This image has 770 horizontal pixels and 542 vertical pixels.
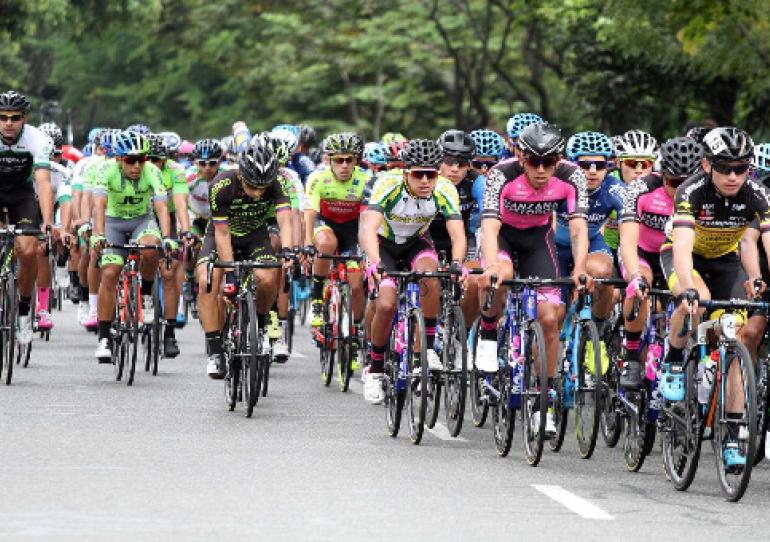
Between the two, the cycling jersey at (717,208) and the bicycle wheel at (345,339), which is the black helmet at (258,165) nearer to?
the bicycle wheel at (345,339)

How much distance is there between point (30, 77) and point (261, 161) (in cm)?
6335

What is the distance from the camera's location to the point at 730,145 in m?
11.7

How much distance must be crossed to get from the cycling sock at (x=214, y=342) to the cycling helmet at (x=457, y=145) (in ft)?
7.61

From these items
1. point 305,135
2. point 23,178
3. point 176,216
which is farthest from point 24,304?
point 305,135

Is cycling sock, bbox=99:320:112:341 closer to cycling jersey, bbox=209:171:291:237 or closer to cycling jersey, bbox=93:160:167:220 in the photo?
cycling jersey, bbox=93:160:167:220

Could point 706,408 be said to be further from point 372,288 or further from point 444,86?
point 444,86

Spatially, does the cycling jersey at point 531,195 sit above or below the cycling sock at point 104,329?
above

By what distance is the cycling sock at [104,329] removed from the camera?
1808 centimetres

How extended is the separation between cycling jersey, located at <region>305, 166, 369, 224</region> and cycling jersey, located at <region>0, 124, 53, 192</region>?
2.70 meters

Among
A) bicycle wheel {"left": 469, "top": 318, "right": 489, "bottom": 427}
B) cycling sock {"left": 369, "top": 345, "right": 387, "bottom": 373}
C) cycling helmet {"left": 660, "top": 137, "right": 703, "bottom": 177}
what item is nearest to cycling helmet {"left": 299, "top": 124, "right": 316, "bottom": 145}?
bicycle wheel {"left": 469, "top": 318, "right": 489, "bottom": 427}

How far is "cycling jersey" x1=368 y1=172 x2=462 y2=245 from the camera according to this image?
14961 millimetres

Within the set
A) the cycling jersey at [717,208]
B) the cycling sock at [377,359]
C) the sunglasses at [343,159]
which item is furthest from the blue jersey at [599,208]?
the sunglasses at [343,159]

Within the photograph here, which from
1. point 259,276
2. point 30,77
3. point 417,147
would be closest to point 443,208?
point 417,147

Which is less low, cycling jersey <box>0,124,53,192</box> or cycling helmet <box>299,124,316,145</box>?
cycling helmet <box>299,124,316,145</box>
